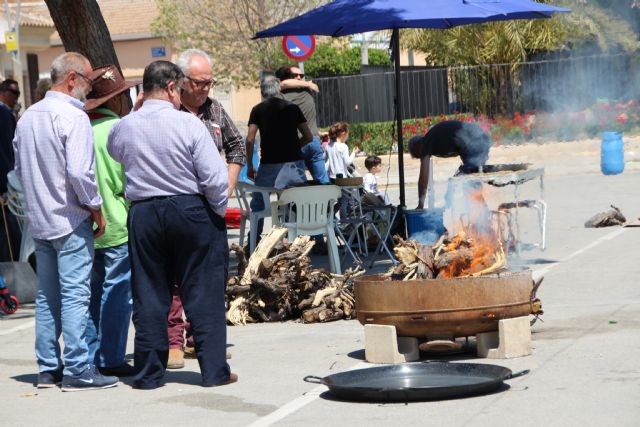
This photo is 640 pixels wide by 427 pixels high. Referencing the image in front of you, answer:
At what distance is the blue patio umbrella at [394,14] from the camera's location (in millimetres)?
11594

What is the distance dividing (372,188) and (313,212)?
439 centimetres

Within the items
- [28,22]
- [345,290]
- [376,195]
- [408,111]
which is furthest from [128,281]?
[28,22]

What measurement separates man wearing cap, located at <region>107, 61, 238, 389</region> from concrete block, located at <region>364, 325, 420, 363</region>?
3.16ft

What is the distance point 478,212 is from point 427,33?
943 inches

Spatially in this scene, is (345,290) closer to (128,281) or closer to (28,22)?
(128,281)

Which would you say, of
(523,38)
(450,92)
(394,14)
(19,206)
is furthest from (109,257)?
(450,92)

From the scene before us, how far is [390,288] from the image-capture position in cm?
753

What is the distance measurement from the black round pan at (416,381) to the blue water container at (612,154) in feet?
55.1

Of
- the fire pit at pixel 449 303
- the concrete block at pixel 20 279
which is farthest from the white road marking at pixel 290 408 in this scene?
the concrete block at pixel 20 279

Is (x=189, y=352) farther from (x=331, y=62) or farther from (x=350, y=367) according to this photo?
(x=331, y=62)

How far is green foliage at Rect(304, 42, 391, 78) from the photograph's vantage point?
113 feet

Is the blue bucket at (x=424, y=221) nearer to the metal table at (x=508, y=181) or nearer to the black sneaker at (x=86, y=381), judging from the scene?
the metal table at (x=508, y=181)

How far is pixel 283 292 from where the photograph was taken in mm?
9695

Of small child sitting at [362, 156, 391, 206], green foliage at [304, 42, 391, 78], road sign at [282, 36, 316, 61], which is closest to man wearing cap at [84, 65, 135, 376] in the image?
small child sitting at [362, 156, 391, 206]
